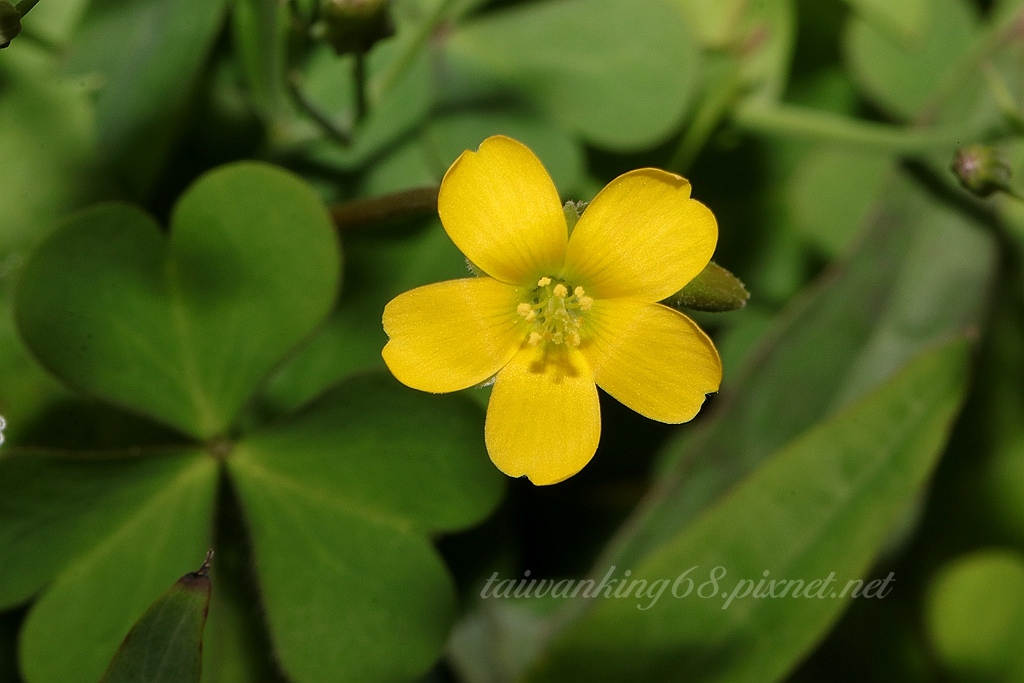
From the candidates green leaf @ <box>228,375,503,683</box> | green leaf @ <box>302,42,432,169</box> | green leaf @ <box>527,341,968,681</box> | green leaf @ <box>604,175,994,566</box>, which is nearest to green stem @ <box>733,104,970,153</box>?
green leaf @ <box>604,175,994,566</box>

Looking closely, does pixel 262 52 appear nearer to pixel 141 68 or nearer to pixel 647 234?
pixel 141 68

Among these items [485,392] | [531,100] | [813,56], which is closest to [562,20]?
[531,100]

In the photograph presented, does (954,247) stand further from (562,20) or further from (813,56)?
(562,20)

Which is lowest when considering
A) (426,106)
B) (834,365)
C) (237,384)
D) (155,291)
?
(834,365)

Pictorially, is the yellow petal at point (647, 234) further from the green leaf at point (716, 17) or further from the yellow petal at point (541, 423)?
the green leaf at point (716, 17)

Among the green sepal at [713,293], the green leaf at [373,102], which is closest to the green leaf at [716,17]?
the green leaf at [373,102]

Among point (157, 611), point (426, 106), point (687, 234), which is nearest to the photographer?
point (157, 611)

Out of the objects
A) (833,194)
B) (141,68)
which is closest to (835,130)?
(833,194)
